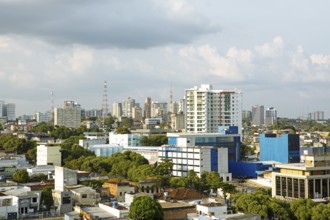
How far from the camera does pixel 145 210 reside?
1355 cm

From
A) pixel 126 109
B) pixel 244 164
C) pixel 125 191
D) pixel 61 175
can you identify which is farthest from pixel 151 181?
pixel 126 109

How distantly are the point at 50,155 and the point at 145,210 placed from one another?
16681mm

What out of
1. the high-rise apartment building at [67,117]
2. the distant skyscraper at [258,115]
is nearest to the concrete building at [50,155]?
the high-rise apartment building at [67,117]

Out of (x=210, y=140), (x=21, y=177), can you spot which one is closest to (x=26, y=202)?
(x=21, y=177)

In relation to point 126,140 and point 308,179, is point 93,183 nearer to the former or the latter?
point 308,179

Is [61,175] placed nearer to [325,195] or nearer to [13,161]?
[13,161]

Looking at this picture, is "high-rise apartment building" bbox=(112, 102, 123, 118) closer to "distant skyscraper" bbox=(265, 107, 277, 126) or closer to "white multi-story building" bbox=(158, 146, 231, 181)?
"distant skyscraper" bbox=(265, 107, 277, 126)

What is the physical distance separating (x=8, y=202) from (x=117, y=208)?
4030mm

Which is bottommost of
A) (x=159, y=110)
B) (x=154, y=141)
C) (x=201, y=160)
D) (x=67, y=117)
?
(x=201, y=160)

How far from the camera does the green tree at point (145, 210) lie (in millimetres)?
13492

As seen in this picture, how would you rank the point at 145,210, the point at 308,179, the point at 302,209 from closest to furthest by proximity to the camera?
the point at 145,210, the point at 302,209, the point at 308,179

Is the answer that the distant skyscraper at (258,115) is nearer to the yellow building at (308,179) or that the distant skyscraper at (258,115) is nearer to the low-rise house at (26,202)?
the yellow building at (308,179)

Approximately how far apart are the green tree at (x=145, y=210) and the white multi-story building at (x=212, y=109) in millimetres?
28365

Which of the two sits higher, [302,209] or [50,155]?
[50,155]
